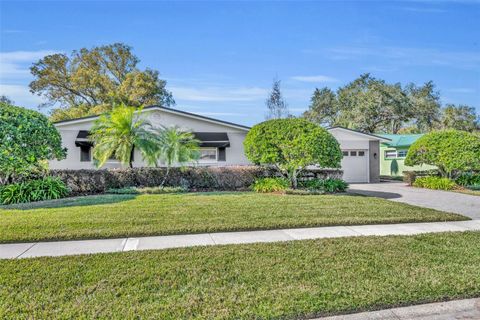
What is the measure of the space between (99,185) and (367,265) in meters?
11.2

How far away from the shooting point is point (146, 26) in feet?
45.0

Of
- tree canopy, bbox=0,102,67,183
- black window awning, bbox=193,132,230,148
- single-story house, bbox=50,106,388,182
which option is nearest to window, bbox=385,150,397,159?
single-story house, bbox=50,106,388,182

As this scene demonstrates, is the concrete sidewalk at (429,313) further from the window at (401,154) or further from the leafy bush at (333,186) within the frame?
the window at (401,154)

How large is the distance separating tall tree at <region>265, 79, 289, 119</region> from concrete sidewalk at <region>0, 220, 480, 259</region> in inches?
748

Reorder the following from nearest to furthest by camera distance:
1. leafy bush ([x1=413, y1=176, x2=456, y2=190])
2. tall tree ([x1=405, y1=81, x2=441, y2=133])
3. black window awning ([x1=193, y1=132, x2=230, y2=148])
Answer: leafy bush ([x1=413, y1=176, x2=456, y2=190]) < black window awning ([x1=193, y1=132, x2=230, y2=148]) < tall tree ([x1=405, y1=81, x2=441, y2=133])

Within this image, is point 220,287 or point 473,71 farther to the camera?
point 473,71

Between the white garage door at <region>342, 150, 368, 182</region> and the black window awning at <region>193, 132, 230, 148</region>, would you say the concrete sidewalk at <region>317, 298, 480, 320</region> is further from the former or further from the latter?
the white garage door at <region>342, 150, 368, 182</region>

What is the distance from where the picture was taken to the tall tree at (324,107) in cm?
3741

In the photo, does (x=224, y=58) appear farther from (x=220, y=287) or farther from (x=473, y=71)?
(x=473, y=71)

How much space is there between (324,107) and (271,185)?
2793 centimetres

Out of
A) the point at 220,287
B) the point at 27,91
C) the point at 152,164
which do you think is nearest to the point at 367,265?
the point at 220,287

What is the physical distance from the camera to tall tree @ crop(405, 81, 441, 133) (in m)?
34.0

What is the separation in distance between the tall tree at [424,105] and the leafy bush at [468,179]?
19001 millimetres

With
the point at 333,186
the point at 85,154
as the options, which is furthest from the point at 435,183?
the point at 85,154
